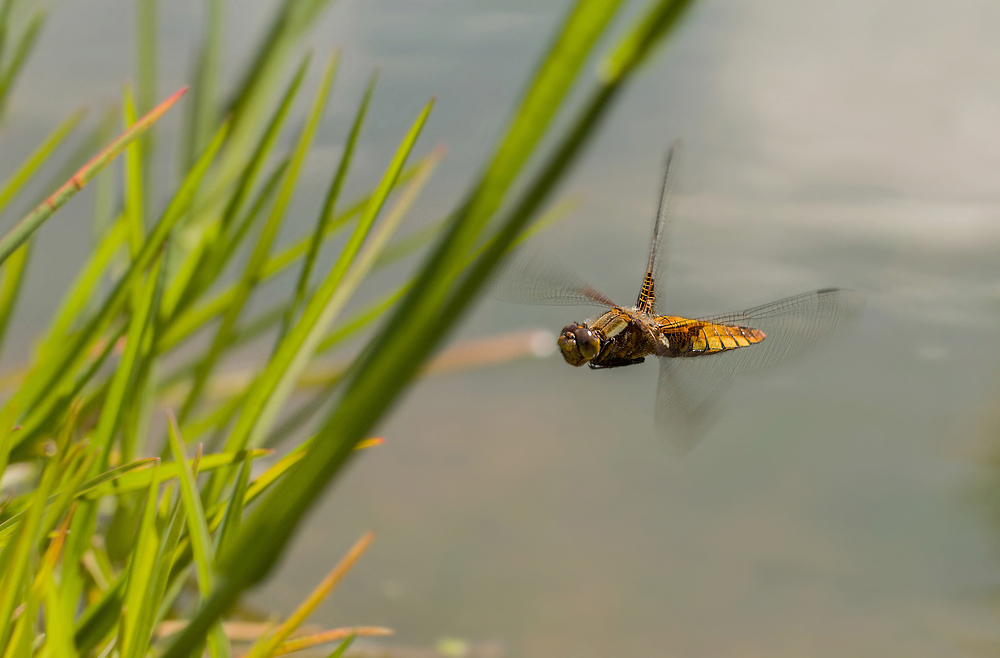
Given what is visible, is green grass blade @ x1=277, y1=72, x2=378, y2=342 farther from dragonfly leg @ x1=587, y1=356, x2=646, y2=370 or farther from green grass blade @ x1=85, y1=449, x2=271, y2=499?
dragonfly leg @ x1=587, y1=356, x2=646, y2=370

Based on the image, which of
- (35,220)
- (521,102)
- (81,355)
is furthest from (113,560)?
(521,102)

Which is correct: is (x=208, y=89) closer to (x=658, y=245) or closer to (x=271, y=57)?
(x=271, y=57)

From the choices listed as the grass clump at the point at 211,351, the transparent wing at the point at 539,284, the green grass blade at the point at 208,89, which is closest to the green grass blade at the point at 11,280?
the grass clump at the point at 211,351

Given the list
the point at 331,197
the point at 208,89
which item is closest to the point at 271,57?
the point at 208,89

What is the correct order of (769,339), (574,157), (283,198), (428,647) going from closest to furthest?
1. (574,157)
2. (283,198)
3. (769,339)
4. (428,647)

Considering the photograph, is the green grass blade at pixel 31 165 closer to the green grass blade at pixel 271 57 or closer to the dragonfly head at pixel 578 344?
the green grass blade at pixel 271 57

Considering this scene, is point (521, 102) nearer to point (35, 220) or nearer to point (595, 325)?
point (35, 220)
